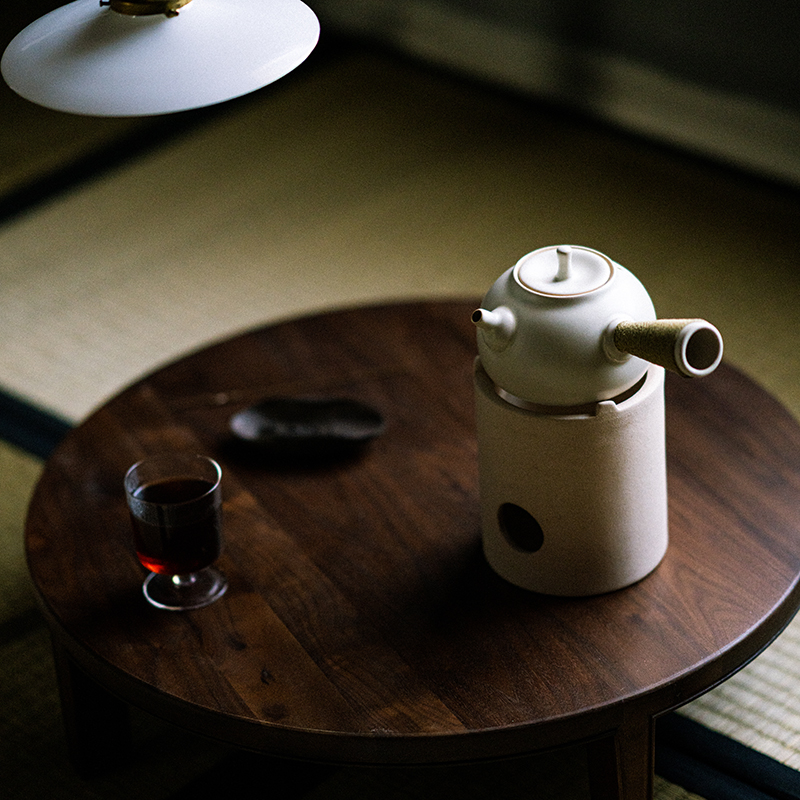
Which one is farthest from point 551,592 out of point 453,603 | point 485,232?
point 485,232

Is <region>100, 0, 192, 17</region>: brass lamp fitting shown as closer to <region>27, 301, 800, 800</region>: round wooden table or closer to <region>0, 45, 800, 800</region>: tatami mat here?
<region>27, 301, 800, 800</region>: round wooden table

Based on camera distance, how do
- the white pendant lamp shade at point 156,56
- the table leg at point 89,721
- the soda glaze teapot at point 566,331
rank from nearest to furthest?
the white pendant lamp shade at point 156,56 → the soda glaze teapot at point 566,331 → the table leg at point 89,721

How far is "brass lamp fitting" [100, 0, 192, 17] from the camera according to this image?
932 millimetres

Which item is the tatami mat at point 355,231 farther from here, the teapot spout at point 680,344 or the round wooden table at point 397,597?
the teapot spout at point 680,344

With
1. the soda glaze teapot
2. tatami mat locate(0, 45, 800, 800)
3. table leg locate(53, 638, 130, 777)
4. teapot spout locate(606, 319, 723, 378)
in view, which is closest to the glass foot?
table leg locate(53, 638, 130, 777)

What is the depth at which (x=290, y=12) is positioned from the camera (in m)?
0.99

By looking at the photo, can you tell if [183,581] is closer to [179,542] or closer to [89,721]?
[179,542]

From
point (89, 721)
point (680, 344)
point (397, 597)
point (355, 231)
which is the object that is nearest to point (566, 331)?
point (680, 344)

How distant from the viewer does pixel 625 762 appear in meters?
1.11

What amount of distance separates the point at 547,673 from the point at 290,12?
0.63 meters

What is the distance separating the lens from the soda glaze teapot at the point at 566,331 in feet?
3.42

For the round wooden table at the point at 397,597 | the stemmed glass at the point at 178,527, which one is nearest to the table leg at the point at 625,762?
the round wooden table at the point at 397,597

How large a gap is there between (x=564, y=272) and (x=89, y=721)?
0.78 m

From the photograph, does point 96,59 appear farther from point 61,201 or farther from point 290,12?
point 61,201
